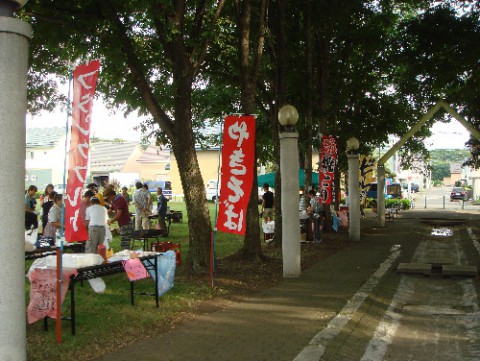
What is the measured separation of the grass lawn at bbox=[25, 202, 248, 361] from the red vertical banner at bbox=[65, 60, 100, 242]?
4.37 feet

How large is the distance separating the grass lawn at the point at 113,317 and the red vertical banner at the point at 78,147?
1.33 meters

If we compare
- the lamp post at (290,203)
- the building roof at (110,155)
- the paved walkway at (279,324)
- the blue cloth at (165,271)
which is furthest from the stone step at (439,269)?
the building roof at (110,155)

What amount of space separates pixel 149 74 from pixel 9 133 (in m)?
10.4

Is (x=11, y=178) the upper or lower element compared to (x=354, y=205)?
upper

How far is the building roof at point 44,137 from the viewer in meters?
62.0

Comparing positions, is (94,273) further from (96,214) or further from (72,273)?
(96,214)

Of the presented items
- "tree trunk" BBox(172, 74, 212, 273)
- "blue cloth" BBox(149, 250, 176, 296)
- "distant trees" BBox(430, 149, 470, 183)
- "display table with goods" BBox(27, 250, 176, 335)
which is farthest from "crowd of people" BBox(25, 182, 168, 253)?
"distant trees" BBox(430, 149, 470, 183)

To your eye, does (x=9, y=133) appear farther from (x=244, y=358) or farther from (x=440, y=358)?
(x=440, y=358)

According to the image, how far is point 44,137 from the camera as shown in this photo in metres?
63.6

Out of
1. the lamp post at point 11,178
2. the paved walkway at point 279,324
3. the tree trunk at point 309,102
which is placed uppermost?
the tree trunk at point 309,102

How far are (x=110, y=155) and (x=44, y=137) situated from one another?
424 inches

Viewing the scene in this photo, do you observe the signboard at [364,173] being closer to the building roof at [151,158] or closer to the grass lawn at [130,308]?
the grass lawn at [130,308]

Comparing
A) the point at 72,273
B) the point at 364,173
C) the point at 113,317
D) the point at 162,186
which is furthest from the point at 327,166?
the point at 162,186

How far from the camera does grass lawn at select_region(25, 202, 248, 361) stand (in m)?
6.31
